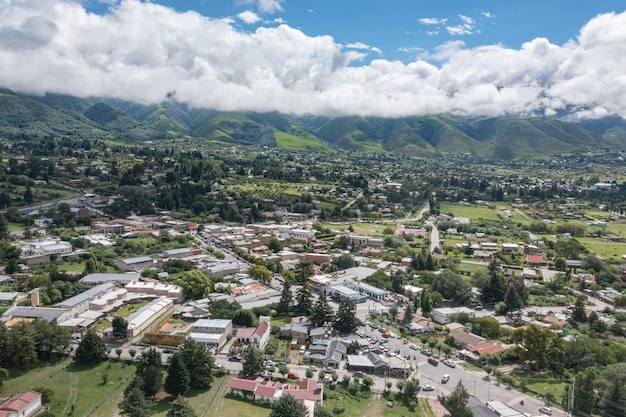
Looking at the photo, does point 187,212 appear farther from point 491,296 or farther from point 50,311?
point 491,296

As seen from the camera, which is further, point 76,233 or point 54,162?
point 54,162

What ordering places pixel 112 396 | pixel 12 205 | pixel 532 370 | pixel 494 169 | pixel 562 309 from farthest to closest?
1. pixel 494 169
2. pixel 12 205
3. pixel 562 309
4. pixel 532 370
5. pixel 112 396

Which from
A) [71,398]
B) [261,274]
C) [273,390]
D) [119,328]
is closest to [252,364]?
[273,390]

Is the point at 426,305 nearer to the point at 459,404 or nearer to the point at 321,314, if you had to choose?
the point at 321,314

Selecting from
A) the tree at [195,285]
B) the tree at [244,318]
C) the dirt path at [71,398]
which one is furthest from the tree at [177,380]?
the tree at [195,285]

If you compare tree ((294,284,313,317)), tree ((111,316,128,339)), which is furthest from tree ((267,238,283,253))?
tree ((111,316,128,339))

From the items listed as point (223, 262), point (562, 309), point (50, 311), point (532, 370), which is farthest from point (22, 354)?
point (562, 309)

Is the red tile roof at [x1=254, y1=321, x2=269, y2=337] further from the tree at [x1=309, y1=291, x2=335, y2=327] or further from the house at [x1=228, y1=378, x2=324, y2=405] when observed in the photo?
the house at [x1=228, y1=378, x2=324, y2=405]
